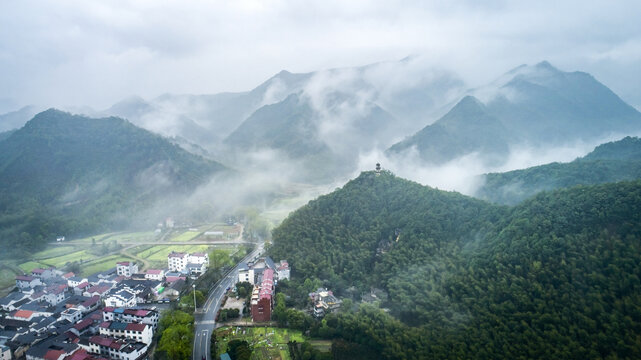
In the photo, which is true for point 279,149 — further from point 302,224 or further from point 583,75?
point 583,75

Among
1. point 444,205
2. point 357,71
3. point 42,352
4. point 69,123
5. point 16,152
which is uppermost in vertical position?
point 357,71

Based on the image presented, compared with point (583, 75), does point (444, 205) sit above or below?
below

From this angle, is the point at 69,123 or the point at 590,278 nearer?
the point at 590,278

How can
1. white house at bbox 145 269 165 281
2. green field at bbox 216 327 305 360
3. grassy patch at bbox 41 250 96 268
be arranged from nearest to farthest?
green field at bbox 216 327 305 360
white house at bbox 145 269 165 281
grassy patch at bbox 41 250 96 268

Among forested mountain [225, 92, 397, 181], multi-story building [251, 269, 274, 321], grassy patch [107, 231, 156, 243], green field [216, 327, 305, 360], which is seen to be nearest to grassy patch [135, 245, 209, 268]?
grassy patch [107, 231, 156, 243]

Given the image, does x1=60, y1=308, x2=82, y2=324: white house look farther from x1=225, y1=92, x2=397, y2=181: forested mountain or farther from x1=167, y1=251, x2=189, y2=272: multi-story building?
x1=225, y1=92, x2=397, y2=181: forested mountain

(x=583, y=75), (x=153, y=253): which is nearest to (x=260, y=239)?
(x=153, y=253)

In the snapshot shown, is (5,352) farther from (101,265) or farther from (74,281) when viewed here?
(101,265)
